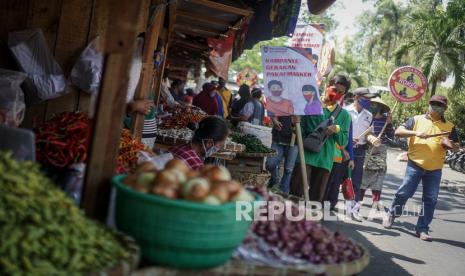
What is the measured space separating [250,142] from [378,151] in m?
3.02

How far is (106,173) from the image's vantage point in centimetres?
240

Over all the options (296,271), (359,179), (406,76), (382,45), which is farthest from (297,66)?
(382,45)

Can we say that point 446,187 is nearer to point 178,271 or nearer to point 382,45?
point 178,271

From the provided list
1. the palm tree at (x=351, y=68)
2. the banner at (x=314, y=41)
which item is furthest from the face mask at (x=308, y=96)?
the palm tree at (x=351, y=68)

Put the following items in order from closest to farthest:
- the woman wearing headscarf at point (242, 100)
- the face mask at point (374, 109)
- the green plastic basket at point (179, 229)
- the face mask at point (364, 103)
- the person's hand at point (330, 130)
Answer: the green plastic basket at point (179, 229)
the person's hand at point (330, 130)
the face mask at point (364, 103)
the face mask at point (374, 109)
the woman wearing headscarf at point (242, 100)

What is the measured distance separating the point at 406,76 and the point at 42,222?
8.68 metres

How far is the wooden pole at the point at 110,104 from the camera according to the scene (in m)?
2.25

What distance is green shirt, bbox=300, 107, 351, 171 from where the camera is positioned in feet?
21.1

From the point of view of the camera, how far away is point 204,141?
14.1 feet

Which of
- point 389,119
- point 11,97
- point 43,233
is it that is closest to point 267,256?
point 43,233

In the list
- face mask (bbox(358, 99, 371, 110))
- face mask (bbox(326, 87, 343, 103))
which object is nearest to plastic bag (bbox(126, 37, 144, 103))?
face mask (bbox(326, 87, 343, 103))

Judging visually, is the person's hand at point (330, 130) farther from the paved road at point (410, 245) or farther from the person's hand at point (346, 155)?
the paved road at point (410, 245)

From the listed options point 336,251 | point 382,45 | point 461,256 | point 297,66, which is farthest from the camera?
point 382,45

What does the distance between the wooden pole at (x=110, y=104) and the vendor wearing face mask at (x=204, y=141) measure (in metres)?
1.76
